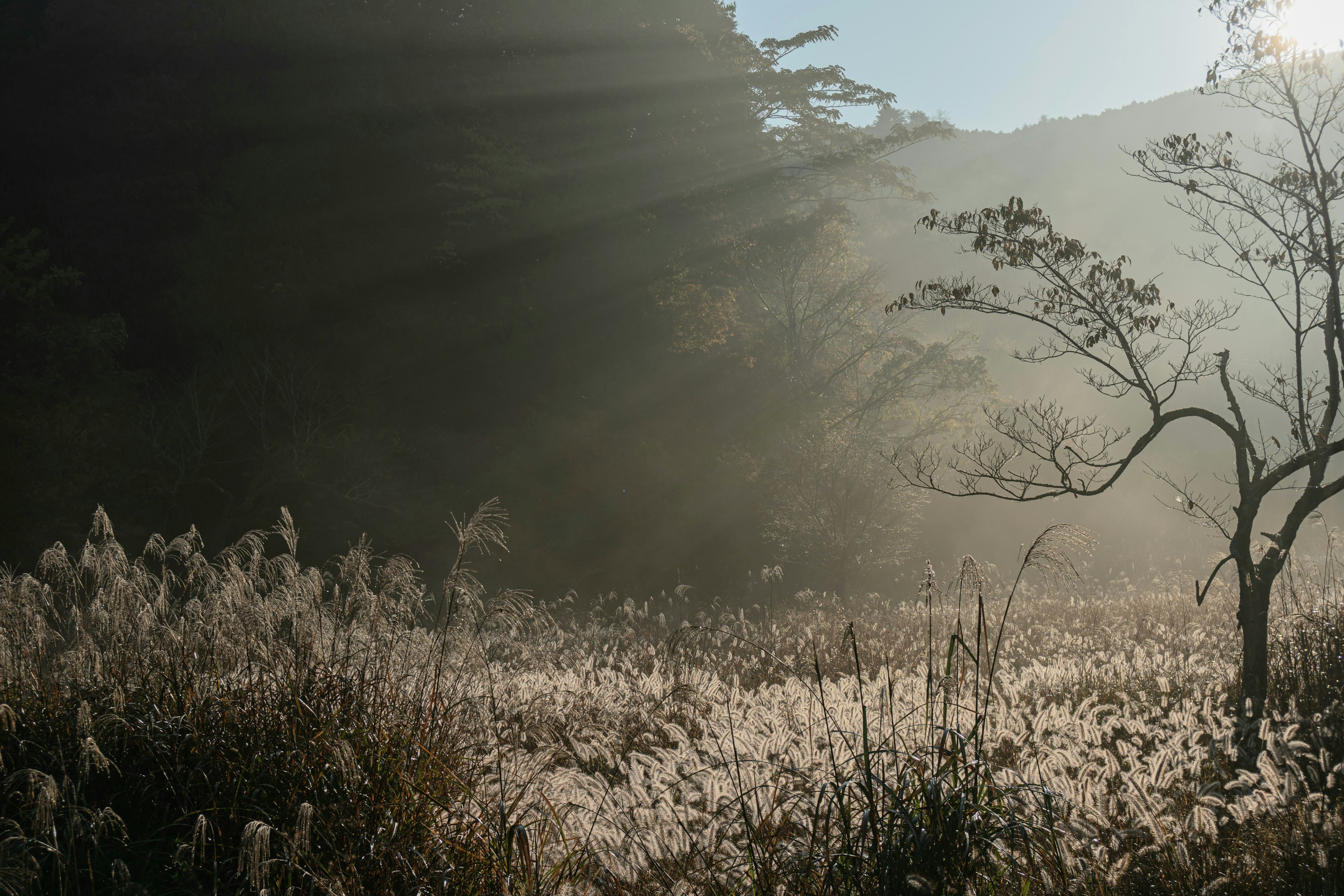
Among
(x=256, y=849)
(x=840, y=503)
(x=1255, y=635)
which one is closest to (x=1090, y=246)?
(x=840, y=503)

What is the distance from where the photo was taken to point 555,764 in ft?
15.3

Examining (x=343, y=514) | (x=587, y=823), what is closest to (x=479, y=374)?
(x=343, y=514)

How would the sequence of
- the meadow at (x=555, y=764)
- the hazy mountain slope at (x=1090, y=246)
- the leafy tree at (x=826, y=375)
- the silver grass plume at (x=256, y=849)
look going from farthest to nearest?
the hazy mountain slope at (x=1090, y=246) < the leafy tree at (x=826, y=375) < the meadow at (x=555, y=764) < the silver grass plume at (x=256, y=849)

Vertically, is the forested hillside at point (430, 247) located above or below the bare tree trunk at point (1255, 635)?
above

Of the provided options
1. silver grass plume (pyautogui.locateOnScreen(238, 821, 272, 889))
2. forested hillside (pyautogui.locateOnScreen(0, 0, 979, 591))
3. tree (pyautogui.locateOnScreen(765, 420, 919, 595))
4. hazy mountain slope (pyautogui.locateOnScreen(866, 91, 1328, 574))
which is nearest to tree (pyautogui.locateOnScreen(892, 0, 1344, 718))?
silver grass plume (pyautogui.locateOnScreen(238, 821, 272, 889))

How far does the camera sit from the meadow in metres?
2.76

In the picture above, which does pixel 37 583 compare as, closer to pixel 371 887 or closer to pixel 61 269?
pixel 371 887

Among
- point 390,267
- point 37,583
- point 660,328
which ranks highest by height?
point 390,267

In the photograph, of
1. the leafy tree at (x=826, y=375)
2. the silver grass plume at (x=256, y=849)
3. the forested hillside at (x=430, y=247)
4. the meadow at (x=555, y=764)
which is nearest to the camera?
the silver grass plume at (x=256, y=849)

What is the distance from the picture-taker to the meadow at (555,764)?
276cm

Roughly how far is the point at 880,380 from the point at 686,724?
19.2 m

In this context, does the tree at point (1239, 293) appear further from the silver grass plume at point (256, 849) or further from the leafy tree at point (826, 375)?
the leafy tree at point (826, 375)

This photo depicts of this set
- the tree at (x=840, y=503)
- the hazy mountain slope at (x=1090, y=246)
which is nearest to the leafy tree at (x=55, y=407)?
the tree at (x=840, y=503)

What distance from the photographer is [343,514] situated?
1881cm
